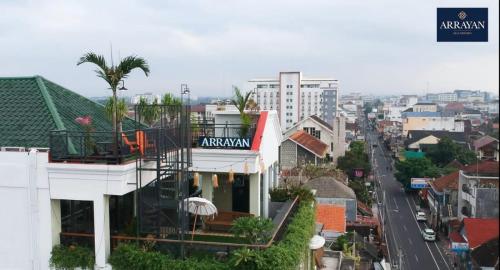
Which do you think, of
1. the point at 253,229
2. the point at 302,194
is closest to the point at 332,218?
the point at 302,194

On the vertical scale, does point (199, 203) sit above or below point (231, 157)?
below

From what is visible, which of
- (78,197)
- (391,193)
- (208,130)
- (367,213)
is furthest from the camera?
(391,193)

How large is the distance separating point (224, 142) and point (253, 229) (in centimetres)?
388

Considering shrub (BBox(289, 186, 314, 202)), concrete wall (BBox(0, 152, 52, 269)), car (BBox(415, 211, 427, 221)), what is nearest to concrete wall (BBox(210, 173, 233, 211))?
shrub (BBox(289, 186, 314, 202))

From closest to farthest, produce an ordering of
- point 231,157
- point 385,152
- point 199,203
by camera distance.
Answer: point 199,203, point 231,157, point 385,152

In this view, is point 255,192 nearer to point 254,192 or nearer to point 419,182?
point 254,192

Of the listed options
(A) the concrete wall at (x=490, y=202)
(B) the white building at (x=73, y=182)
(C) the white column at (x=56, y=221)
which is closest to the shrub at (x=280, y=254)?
(B) the white building at (x=73, y=182)

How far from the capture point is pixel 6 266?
11492 mm

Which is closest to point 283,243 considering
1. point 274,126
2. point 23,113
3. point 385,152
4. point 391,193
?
point 274,126

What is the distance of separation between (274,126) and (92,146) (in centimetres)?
682

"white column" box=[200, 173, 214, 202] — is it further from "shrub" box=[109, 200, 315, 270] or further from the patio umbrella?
"shrub" box=[109, 200, 315, 270]

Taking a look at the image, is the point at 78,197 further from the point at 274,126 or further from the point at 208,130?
the point at 274,126

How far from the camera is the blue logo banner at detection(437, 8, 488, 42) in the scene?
8500 millimetres

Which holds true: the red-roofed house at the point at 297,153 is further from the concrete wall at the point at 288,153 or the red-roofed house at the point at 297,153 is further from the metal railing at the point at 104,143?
the metal railing at the point at 104,143
